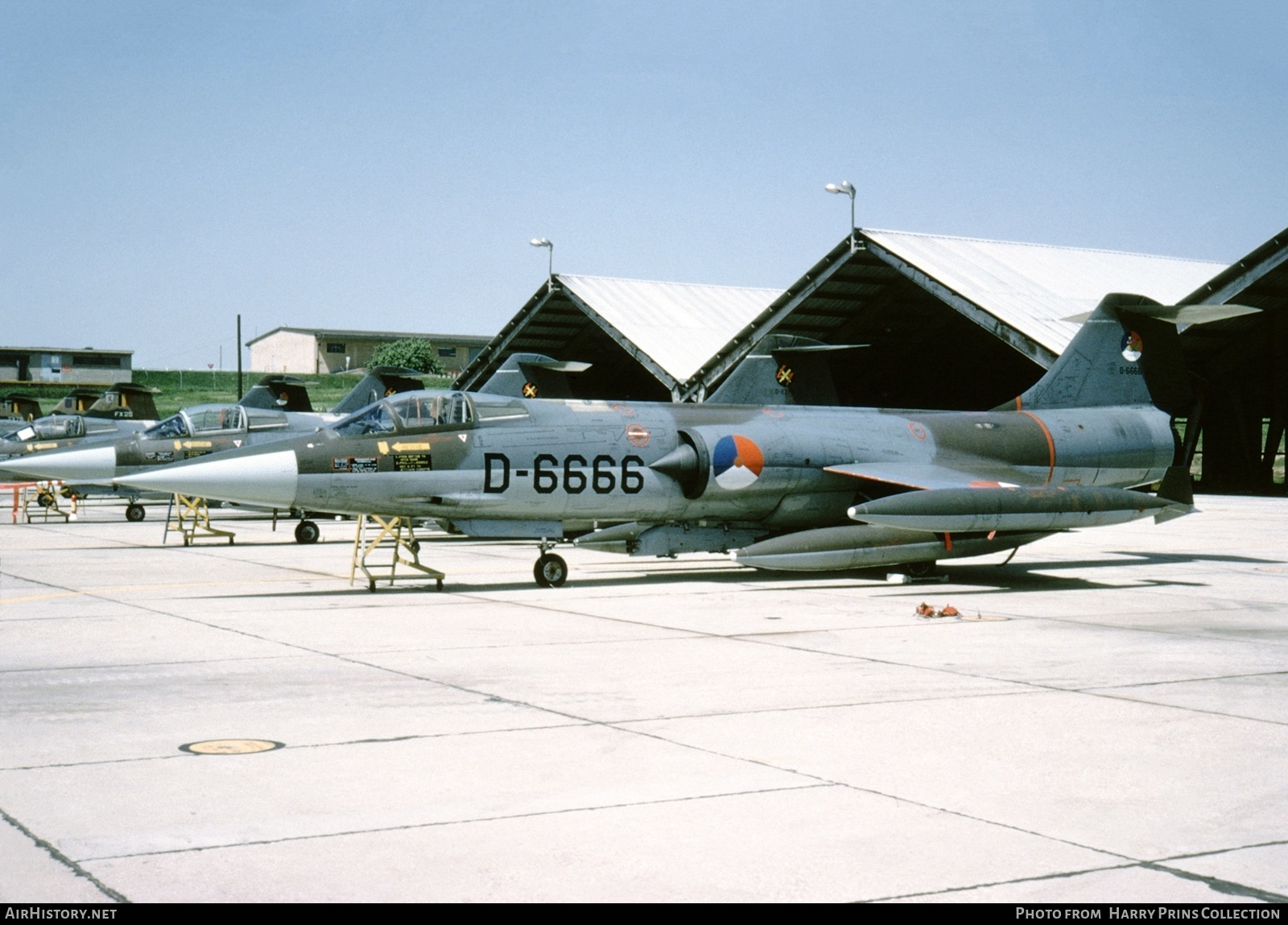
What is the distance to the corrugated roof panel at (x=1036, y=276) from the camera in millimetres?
32781

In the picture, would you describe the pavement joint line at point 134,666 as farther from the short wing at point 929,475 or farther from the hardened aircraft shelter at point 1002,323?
the hardened aircraft shelter at point 1002,323

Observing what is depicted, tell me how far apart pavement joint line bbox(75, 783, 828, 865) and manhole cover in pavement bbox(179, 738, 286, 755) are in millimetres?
1640

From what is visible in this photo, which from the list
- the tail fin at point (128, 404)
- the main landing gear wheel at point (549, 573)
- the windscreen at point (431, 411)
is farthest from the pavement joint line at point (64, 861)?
the tail fin at point (128, 404)

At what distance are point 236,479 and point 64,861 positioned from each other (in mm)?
9091

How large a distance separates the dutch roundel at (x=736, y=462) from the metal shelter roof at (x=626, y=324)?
78.2ft

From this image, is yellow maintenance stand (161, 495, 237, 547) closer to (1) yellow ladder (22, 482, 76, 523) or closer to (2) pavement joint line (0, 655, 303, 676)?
(1) yellow ladder (22, 482, 76, 523)

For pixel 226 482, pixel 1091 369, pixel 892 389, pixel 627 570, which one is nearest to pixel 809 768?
pixel 226 482

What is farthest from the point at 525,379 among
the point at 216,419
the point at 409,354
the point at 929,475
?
the point at 409,354

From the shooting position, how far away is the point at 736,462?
52.2 ft

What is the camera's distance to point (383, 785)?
19.7 feet

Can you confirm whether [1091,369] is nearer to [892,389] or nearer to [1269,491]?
[1269,491]

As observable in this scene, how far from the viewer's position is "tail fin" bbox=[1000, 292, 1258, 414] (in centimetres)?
1988

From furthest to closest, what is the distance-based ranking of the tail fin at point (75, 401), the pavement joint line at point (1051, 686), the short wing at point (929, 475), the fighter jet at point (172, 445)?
the tail fin at point (75, 401), the fighter jet at point (172, 445), the short wing at point (929, 475), the pavement joint line at point (1051, 686)

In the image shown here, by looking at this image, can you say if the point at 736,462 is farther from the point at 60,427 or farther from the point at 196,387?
the point at 196,387
